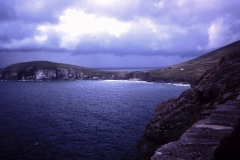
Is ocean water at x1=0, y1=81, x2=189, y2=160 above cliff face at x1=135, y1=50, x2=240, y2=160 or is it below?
below

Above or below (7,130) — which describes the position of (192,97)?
above

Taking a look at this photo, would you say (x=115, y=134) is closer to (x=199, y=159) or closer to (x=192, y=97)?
(x=192, y=97)

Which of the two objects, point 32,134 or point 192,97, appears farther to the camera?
point 32,134

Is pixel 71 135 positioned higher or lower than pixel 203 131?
lower

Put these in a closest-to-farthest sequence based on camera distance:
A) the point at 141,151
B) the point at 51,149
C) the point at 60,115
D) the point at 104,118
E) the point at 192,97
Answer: the point at 192,97 < the point at 141,151 < the point at 51,149 < the point at 104,118 < the point at 60,115

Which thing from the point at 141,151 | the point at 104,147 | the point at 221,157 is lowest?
the point at 104,147

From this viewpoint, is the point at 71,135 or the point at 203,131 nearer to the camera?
the point at 203,131

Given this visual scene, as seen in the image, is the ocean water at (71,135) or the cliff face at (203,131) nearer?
the cliff face at (203,131)

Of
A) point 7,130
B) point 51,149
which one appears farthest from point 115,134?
point 7,130

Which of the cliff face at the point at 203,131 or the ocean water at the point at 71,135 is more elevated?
the cliff face at the point at 203,131

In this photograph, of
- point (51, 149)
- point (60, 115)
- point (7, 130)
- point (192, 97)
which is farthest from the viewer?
point (60, 115)

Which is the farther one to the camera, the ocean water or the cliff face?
the ocean water

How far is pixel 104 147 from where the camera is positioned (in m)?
40.2

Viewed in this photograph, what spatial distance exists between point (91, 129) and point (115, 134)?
7.41 metres
